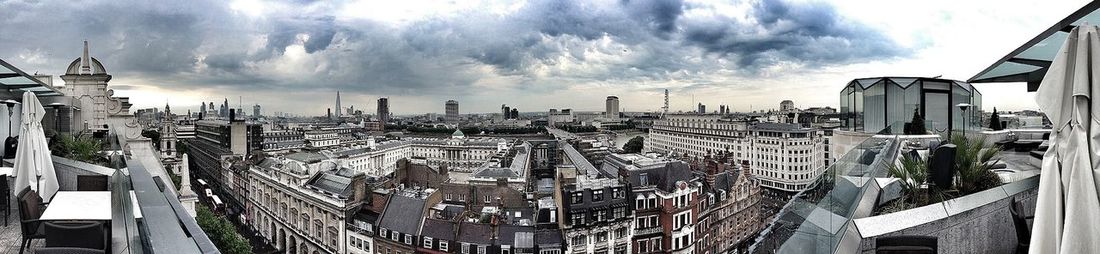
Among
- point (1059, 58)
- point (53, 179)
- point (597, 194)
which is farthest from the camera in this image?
point (597, 194)

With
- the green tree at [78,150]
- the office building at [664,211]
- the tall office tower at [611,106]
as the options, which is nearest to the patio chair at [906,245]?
the green tree at [78,150]

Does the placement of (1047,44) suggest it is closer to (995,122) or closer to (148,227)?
(148,227)

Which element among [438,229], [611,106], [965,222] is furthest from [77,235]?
[611,106]

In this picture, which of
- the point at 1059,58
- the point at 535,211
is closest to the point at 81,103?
the point at 535,211

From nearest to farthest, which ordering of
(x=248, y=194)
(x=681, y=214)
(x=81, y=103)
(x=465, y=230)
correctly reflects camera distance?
(x=81, y=103), (x=465, y=230), (x=681, y=214), (x=248, y=194)

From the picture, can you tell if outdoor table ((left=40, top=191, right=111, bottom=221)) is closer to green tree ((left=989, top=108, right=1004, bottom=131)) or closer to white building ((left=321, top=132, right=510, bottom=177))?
green tree ((left=989, top=108, right=1004, bottom=131))

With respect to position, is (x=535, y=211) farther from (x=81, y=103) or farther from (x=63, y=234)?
(x=63, y=234)

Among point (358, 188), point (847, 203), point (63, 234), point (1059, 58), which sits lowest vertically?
point (358, 188)
